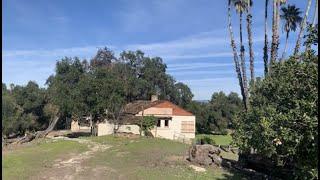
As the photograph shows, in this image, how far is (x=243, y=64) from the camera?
4094 centimetres

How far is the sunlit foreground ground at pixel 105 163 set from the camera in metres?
23.6

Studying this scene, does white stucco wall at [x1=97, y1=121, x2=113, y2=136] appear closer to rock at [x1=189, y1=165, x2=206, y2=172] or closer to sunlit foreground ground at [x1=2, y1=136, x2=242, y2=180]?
sunlit foreground ground at [x1=2, y1=136, x2=242, y2=180]

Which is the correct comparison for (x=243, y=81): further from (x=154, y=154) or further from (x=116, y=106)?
(x=116, y=106)

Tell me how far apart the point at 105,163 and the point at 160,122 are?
105 ft

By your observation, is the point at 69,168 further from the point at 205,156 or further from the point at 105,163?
the point at 205,156

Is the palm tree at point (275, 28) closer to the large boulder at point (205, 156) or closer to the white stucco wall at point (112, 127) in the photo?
the large boulder at point (205, 156)

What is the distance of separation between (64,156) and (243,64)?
1750cm

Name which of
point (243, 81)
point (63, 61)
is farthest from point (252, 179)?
point (63, 61)

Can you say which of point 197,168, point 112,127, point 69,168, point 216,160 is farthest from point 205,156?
point 112,127

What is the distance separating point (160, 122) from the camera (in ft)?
196

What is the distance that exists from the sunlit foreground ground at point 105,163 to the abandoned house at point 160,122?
17.8m

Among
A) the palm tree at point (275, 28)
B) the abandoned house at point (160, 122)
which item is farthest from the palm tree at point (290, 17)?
the abandoned house at point (160, 122)

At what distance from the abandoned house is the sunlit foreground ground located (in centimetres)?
1783

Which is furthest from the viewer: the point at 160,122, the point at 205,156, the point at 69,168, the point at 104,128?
the point at 160,122
